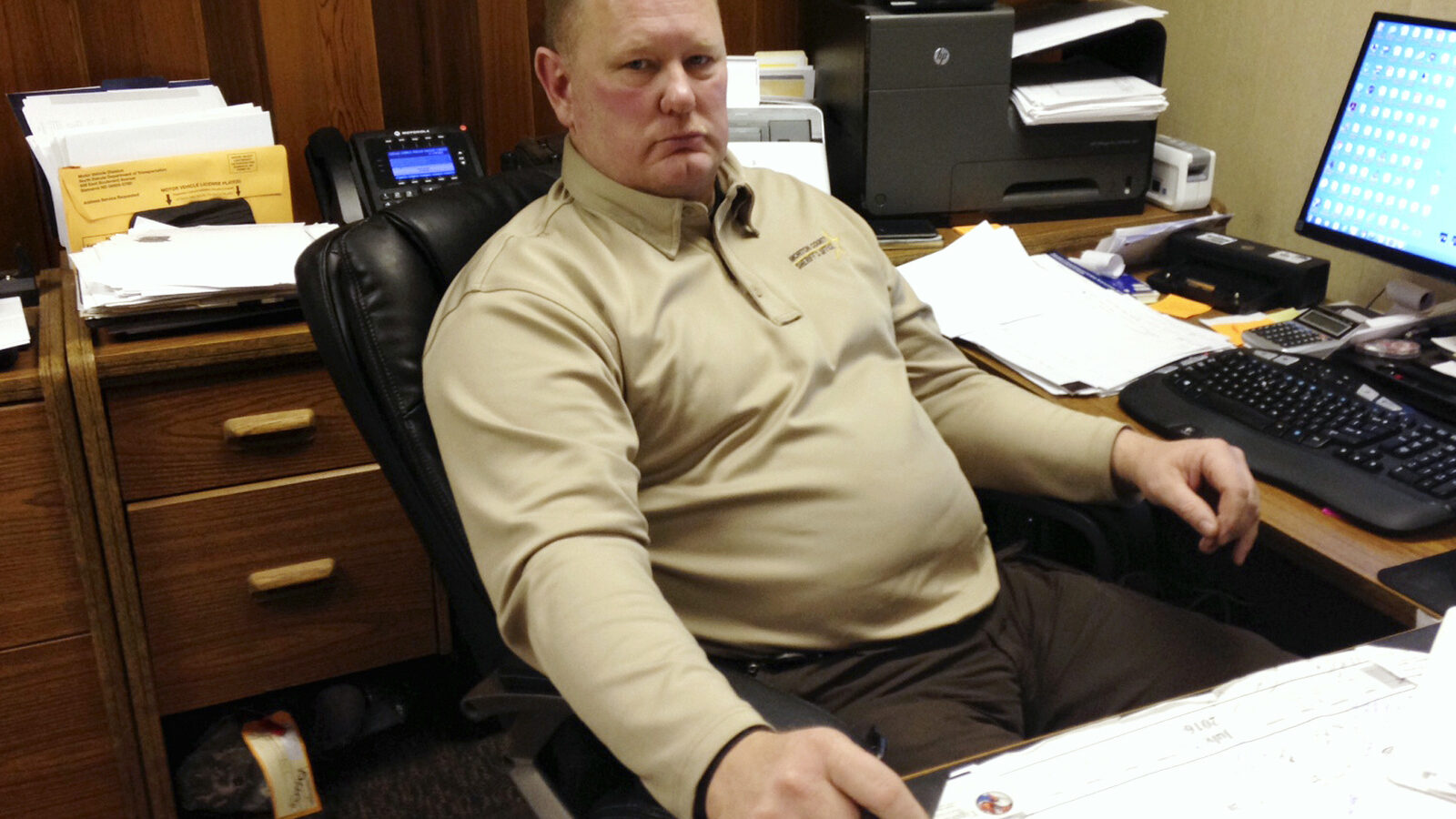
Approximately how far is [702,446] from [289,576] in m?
0.87

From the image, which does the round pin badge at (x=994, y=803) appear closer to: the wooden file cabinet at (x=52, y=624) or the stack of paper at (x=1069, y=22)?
the wooden file cabinet at (x=52, y=624)

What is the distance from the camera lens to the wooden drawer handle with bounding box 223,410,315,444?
166 centimetres

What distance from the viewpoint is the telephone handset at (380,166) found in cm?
183

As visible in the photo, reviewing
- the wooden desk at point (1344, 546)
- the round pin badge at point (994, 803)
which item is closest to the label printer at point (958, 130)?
the wooden desk at point (1344, 546)

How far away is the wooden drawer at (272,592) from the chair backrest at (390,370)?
716 mm

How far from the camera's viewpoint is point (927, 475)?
4.08 ft

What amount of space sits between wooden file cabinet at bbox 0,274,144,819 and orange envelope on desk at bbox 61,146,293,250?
14 cm

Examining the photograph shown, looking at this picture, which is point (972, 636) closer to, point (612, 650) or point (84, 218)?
point (612, 650)

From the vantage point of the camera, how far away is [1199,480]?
1205 mm

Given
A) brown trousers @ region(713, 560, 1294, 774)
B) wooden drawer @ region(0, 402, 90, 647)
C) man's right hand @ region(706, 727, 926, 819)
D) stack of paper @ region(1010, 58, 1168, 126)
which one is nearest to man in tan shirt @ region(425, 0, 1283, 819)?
brown trousers @ region(713, 560, 1294, 774)

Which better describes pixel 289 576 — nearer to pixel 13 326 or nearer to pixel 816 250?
pixel 13 326

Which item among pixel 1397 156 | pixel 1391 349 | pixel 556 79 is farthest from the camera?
pixel 1397 156

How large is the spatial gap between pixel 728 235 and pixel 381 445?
0.45m

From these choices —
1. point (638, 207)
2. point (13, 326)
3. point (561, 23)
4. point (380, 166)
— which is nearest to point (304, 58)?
point (380, 166)
